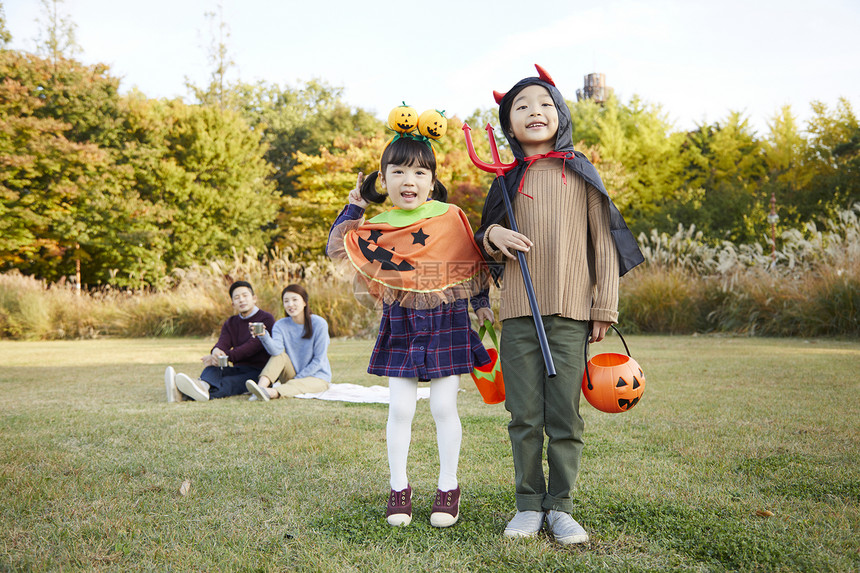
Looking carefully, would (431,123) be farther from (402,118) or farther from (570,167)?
(570,167)

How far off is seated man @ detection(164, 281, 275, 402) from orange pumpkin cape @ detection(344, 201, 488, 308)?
3520mm

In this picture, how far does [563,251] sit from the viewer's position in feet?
8.10

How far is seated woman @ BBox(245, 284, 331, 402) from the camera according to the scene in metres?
5.75

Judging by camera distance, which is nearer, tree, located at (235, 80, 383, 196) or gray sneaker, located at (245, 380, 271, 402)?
gray sneaker, located at (245, 380, 271, 402)

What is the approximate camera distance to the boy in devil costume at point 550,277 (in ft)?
7.86

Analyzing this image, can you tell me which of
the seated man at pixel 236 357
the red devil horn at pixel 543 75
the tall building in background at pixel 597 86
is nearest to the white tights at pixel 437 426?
the red devil horn at pixel 543 75

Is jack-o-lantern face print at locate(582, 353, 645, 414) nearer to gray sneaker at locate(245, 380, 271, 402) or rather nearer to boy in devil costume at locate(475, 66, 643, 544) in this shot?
boy in devil costume at locate(475, 66, 643, 544)

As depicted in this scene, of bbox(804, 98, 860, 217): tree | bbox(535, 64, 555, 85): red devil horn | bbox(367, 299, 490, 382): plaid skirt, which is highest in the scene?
bbox(804, 98, 860, 217): tree

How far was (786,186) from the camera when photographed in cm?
2033

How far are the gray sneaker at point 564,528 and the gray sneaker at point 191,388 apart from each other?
12.8ft

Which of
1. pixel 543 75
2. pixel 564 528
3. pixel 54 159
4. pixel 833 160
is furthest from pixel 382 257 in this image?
pixel 833 160

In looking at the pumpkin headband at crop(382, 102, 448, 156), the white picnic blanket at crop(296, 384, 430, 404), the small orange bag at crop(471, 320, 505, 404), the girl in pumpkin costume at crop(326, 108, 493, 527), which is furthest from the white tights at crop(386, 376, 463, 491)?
the white picnic blanket at crop(296, 384, 430, 404)

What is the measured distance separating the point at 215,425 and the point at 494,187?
108 inches

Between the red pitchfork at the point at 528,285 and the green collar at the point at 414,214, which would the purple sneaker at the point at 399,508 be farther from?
the green collar at the point at 414,214
